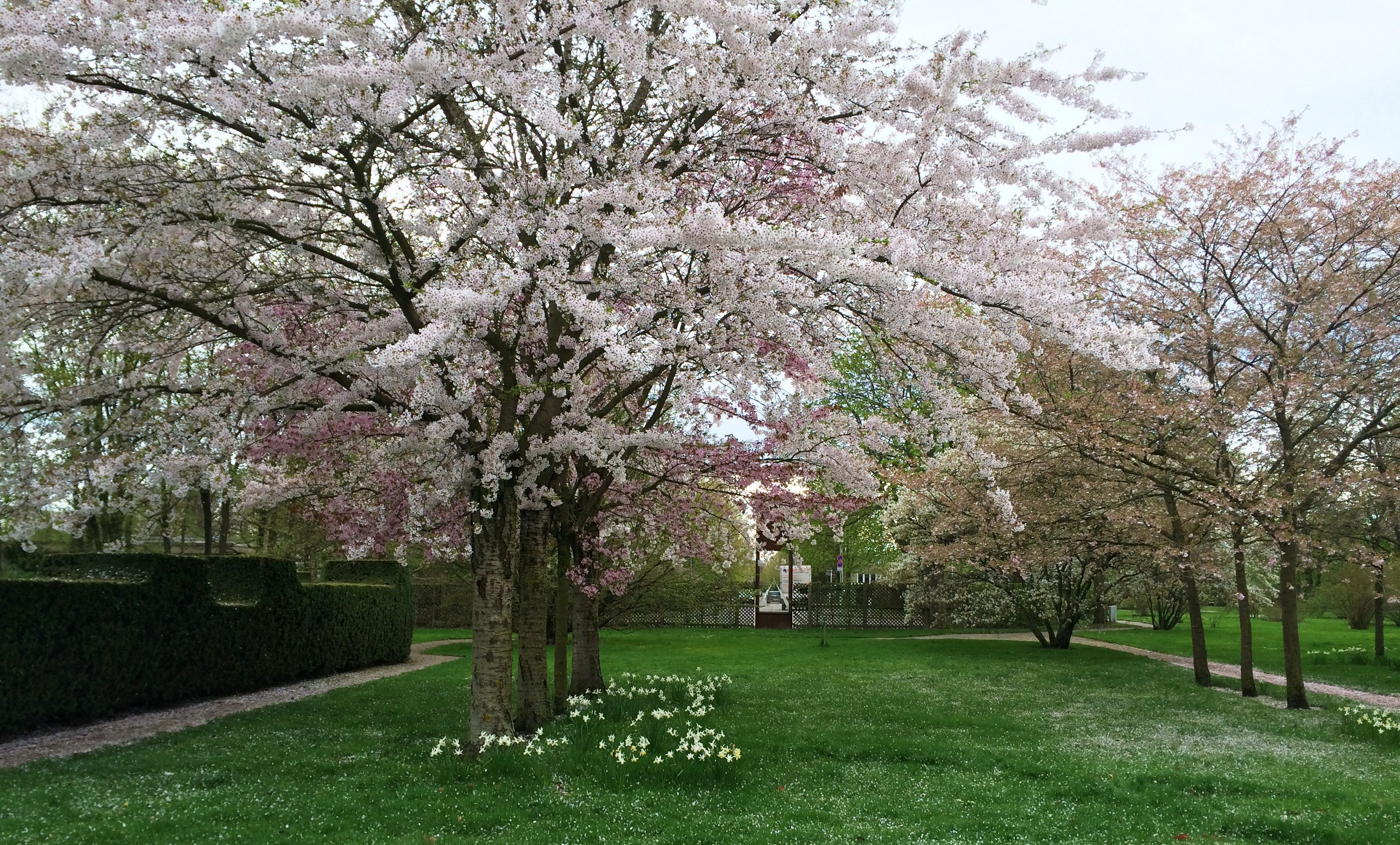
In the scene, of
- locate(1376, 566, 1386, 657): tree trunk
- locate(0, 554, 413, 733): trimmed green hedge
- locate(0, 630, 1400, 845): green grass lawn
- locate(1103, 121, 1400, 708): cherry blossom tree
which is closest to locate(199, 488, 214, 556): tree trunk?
locate(0, 554, 413, 733): trimmed green hedge

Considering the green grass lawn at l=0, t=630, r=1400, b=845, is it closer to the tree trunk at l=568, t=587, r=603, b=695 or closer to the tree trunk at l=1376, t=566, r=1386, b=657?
the tree trunk at l=568, t=587, r=603, b=695

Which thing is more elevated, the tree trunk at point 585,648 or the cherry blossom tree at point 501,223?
the cherry blossom tree at point 501,223

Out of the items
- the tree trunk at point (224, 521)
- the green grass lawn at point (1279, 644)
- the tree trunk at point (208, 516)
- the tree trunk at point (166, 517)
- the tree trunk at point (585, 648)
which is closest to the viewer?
the tree trunk at point (585, 648)

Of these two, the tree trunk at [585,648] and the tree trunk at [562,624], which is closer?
the tree trunk at [562,624]

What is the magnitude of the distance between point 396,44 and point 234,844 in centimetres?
538

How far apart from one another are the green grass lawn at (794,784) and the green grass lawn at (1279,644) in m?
1.58

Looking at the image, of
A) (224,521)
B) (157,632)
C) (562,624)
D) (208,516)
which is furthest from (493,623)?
(224,521)

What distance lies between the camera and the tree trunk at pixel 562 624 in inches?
392

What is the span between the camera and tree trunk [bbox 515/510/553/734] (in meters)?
8.37

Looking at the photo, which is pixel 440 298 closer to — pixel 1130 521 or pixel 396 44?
pixel 396 44

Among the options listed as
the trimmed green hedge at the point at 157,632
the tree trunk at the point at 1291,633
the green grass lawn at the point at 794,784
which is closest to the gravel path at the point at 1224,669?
the tree trunk at the point at 1291,633

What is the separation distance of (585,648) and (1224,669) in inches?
531

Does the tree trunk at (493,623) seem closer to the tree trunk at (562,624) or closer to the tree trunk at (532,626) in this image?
the tree trunk at (532,626)

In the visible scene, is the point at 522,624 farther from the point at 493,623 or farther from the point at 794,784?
the point at 794,784
